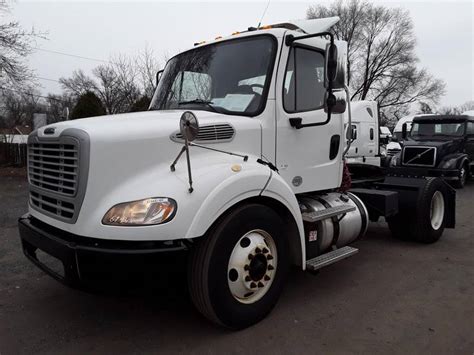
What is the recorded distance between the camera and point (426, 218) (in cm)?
579

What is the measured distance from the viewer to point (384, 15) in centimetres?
4412

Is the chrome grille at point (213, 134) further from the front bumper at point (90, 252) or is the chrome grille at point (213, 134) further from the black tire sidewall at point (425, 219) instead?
the black tire sidewall at point (425, 219)

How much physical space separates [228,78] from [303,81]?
2.60 ft

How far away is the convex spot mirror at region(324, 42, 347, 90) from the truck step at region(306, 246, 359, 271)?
66.5 inches

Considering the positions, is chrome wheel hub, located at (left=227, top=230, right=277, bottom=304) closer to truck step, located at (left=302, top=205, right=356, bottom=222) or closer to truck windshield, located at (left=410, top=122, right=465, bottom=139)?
truck step, located at (left=302, top=205, right=356, bottom=222)

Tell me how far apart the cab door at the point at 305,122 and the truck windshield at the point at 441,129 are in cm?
1121

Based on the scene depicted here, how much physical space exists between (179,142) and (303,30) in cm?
197

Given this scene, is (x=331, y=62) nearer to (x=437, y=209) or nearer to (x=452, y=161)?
(x=437, y=209)

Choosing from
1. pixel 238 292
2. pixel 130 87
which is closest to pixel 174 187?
pixel 238 292

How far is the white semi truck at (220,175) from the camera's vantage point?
271 centimetres

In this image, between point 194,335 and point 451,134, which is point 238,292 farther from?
point 451,134

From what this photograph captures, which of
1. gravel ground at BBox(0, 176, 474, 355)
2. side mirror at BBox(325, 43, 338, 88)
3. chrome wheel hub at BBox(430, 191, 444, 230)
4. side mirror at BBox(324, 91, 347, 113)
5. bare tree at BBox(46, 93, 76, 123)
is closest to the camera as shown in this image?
gravel ground at BBox(0, 176, 474, 355)

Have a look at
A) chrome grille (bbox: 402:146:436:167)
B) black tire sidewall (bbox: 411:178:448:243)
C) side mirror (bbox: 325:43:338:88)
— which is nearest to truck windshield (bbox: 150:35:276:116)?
side mirror (bbox: 325:43:338:88)

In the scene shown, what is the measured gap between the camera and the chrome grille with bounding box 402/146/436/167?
12727 mm
